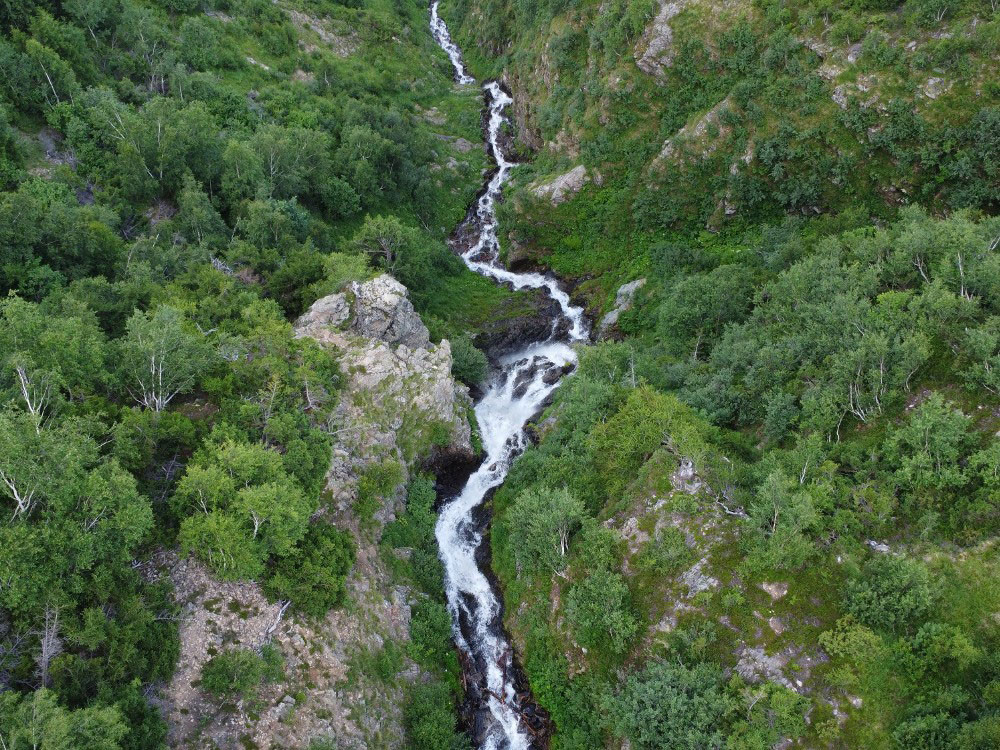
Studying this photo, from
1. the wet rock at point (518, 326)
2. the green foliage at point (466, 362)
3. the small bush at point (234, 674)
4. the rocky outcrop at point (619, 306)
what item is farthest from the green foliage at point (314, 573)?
the rocky outcrop at point (619, 306)

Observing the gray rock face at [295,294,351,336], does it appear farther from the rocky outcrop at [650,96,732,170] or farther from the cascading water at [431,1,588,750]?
the rocky outcrop at [650,96,732,170]

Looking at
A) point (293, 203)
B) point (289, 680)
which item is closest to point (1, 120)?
point (293, 203)

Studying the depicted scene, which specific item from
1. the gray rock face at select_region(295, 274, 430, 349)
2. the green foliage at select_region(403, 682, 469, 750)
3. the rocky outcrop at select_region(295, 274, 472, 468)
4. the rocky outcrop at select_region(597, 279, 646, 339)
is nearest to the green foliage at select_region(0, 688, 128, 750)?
the green foliage at select_region(403, 682, 469, 750)

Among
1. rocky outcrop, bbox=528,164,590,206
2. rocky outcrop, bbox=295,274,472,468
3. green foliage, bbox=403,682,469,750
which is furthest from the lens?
rocky outcrop, bbox=528,164,590,206

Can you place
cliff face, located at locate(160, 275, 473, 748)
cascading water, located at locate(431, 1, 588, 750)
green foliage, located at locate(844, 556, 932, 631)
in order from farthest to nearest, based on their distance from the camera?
cascading water, located at locate(431, 1, 588, 750), cliff face, located at locate(160, 275, 473, 748), green foliage, located at locate(844, 556, 932, 631)

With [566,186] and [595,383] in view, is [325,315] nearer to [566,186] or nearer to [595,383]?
[595,383]

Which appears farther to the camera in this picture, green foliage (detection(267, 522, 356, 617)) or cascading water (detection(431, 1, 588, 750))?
cascading water (detection(431, 1, 588, 750))

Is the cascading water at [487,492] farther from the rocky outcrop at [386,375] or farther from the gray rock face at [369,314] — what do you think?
the gray rock face at [369,314]
